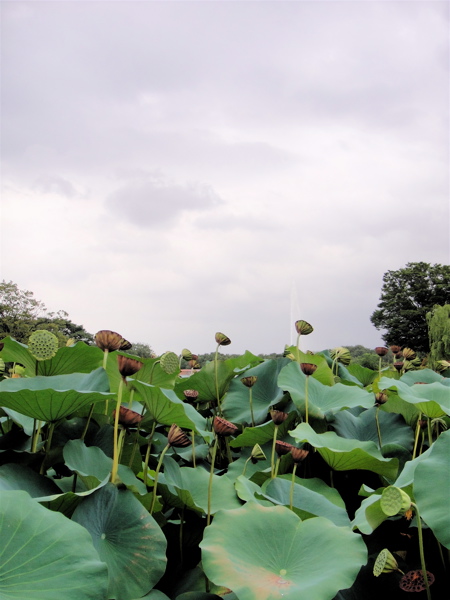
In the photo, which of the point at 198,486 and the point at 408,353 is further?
the point at 408,353

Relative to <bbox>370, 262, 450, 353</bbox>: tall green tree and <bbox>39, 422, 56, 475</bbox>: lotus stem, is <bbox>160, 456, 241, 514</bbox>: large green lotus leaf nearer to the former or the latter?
<bbox>39, 422, 56, 475</bbox>: lotus stem

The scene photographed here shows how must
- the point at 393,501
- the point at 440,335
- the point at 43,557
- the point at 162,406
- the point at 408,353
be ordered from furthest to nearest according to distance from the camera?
the point at 440,335 < the point at 408,353 < the point at 162,406 < the point at 393,501 < the point at 43,557

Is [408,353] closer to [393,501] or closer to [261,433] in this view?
[261,433]

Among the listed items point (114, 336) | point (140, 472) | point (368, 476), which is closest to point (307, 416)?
point (368, 476)

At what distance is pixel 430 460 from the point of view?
0.92 metres

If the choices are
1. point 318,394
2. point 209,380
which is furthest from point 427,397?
point 209,380

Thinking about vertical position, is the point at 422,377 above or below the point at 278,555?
above

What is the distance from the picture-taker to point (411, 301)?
33.2m

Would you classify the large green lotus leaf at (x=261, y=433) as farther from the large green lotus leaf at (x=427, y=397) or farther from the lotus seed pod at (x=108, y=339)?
the lotus seed pod at (x=108, y=339)

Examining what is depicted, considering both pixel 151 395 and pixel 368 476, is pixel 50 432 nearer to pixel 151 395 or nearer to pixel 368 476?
pixel 151 395

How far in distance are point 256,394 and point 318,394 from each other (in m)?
0.24

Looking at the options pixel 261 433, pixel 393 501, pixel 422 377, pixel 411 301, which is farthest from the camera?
pixel 411 301

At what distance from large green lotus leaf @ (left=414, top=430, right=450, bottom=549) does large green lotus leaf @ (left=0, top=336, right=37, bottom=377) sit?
928 millimetres

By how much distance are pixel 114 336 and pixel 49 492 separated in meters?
0.33
